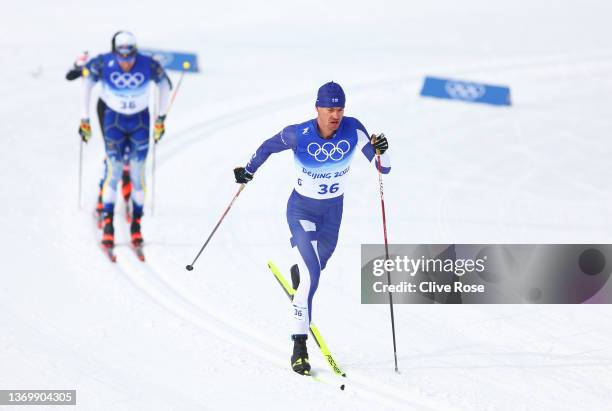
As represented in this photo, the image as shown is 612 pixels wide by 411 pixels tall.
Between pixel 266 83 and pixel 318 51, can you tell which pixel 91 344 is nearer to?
pixel 266 83

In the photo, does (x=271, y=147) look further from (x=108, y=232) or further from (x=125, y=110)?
(x=108, y=232)

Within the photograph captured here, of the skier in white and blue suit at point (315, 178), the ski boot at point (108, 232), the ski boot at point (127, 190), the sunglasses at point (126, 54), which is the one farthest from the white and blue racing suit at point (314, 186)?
the ski boot at point (127, 190)

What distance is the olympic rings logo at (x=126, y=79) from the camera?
9188 millimetres

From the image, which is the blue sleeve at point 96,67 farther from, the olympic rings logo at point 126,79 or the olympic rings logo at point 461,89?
the olympic rings logo at point 461,89

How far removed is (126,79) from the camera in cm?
921

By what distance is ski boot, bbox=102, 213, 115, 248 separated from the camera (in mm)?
9477

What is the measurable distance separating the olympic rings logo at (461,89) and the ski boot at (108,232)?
989 centimetres

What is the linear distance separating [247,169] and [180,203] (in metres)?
3.88

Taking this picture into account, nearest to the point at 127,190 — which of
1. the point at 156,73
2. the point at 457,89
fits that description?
the point at 156,73

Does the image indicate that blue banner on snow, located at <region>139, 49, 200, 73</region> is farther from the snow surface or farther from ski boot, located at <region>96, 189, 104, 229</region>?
ski boot, located at <region>96, 189, 104, 229</region>

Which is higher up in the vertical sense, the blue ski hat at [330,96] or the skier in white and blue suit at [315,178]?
the blue ski hat at [330,96]

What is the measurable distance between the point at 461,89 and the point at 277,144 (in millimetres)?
11267

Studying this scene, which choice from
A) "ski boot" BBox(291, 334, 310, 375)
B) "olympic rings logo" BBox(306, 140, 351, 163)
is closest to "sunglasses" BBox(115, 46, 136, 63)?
"olympic rings logo" BBox(306, 140, 351, 163)

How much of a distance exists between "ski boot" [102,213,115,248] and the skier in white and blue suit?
108 inches
